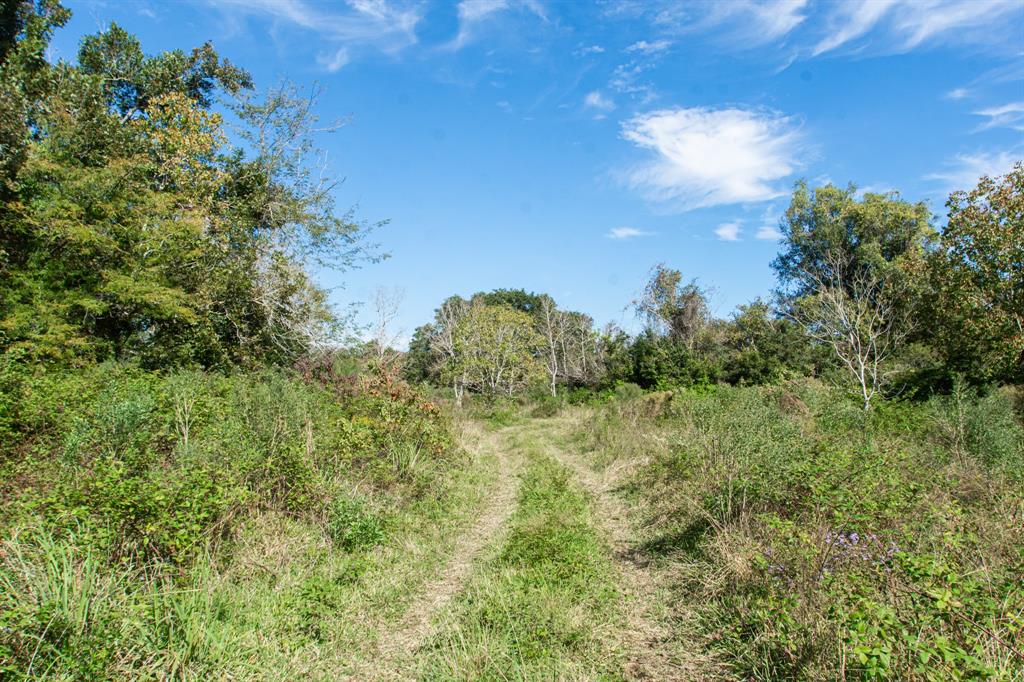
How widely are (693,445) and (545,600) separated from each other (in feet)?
13.2

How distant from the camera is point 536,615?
4648 millimetres

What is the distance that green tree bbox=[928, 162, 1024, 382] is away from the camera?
39.4 feet

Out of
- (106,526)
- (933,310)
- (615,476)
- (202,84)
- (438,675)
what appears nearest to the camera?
(438,675)

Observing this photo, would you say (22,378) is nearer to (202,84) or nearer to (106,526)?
(106,526)

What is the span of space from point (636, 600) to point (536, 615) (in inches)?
49.0

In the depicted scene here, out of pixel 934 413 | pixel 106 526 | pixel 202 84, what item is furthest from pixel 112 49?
pixel 934 413

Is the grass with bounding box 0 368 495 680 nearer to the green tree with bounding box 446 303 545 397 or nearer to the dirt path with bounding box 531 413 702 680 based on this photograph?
the dirt path with bounding box 531 413 702 680

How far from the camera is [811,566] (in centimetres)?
417

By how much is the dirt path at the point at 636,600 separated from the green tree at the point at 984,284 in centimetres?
1020

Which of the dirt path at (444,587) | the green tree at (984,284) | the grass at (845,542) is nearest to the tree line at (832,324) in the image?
the green tree at (984,284)

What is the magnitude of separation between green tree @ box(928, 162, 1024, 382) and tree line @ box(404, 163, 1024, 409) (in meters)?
0.03

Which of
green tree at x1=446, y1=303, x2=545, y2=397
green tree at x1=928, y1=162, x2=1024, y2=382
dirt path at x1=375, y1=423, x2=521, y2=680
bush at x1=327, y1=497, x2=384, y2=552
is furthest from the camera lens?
green tree at x1=446, y1=303, x2=545, y2=397

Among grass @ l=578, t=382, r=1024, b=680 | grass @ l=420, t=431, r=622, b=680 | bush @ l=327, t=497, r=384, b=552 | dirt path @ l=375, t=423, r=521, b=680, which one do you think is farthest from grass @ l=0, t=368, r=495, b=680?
grass @ l=578, t=382, r=1024, b=680

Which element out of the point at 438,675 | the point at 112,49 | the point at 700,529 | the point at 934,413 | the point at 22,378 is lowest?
the point at 438,675
